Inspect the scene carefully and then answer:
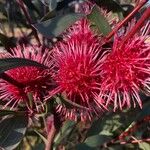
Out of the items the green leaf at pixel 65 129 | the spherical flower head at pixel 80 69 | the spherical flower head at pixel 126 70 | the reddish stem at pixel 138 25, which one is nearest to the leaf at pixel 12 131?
the spherical flower head at pixel 80 69

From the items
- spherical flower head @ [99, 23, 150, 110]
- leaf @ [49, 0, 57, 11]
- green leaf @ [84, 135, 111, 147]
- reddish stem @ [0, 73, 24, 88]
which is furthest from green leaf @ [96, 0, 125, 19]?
green leaf @ [84, 135, 111, 147]

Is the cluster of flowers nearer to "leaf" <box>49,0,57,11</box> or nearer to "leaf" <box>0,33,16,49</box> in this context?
"leaf" <box>49,0,57,11</box>

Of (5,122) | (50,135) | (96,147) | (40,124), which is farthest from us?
(40,124)

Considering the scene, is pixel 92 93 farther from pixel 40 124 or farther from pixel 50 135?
pixel 40 124

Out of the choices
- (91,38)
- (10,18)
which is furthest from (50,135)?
(10,18)

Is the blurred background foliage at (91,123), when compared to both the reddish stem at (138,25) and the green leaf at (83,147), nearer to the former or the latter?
the green leaf at (83,147)

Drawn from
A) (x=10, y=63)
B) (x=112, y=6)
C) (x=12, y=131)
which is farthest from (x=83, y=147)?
(x=10, y=63)
